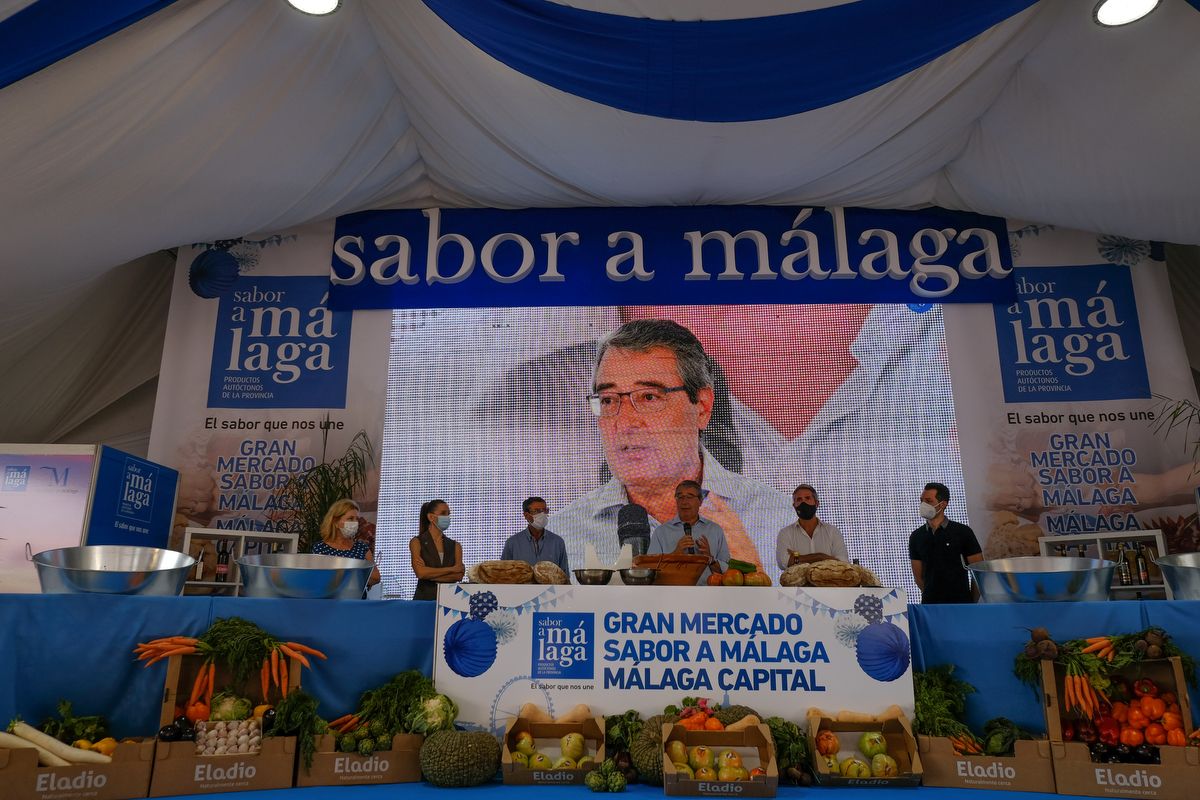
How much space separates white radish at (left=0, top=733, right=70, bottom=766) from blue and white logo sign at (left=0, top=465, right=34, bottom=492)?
3131 mm

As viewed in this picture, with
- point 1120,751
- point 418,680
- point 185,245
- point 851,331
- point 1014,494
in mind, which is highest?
point 185,245

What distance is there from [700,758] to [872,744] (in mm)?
573

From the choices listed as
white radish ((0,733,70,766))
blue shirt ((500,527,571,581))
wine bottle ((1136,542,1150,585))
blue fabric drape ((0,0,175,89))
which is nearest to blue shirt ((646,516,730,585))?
blue shirt ((500,527,571,581))

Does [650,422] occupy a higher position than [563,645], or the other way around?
[650,422]

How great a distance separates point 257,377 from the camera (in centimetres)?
701

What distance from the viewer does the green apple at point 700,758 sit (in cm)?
276

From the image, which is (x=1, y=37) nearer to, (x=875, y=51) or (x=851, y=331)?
(x=875, y=51)

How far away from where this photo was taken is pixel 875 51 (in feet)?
13.8

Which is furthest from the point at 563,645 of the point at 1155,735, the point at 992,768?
the point at 1155,735

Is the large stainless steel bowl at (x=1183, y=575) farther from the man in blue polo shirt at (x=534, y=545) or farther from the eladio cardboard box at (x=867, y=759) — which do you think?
the man in blue polo shirt at (x=534, y=545)

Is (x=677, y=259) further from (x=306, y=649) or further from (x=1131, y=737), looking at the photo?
(x=1131, y=737)

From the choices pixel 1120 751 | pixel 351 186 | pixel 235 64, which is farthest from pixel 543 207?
pixel 1120 751

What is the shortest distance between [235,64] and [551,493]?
3.48 meters

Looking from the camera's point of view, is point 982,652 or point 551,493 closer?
point 982,652
